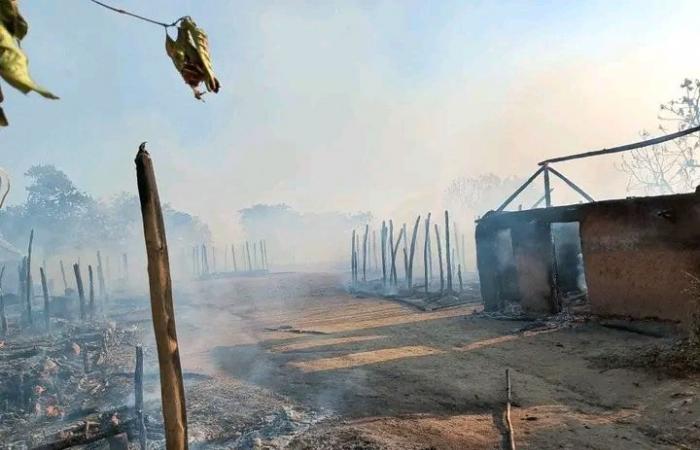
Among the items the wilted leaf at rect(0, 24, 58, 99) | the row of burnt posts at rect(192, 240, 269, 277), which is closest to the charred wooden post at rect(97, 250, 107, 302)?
the row of burnt posts at rect(192, 240, 269, 277)

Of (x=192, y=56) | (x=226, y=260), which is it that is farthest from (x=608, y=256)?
(x=226, y=260)

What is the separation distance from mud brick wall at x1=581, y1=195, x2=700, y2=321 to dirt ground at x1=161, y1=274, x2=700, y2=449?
2.69 ft

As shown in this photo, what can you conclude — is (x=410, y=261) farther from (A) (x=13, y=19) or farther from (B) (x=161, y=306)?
(A) (x=13, y=19)

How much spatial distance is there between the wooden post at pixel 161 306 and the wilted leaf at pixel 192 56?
3.17 feet

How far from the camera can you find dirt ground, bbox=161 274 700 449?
6.09 meters

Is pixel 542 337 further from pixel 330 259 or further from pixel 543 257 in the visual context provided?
pixel 330 259

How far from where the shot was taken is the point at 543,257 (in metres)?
14.0

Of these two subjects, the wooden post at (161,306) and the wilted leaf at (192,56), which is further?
the wooden post at (161,306)

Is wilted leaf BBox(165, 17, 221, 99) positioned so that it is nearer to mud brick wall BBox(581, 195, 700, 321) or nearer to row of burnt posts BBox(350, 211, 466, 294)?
mud brick wall BBox(581, 195, 700, 321)

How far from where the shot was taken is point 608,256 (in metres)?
11.9

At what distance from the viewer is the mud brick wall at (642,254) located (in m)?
10.1

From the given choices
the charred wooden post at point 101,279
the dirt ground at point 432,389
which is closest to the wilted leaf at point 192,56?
the dirt ground at point 432,389

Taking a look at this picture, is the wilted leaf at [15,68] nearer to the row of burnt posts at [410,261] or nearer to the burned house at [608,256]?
the burned house at [608,256]

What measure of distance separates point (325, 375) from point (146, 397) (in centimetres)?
330
